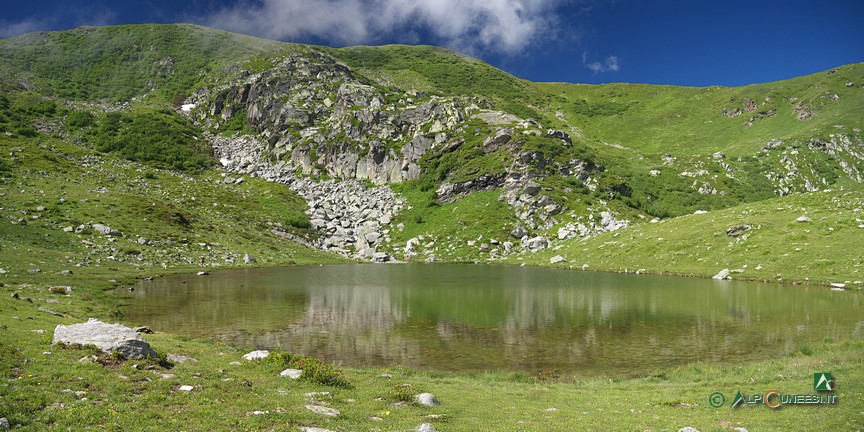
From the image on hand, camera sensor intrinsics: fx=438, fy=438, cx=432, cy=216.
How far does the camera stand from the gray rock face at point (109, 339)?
18781 mm

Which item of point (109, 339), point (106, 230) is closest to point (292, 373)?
point (109, 339)

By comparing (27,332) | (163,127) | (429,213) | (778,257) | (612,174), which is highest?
(163,127)

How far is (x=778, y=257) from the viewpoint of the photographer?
214 ft

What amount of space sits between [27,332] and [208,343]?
1001 centimetres

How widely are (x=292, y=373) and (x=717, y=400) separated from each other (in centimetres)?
1849

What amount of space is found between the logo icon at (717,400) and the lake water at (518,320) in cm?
791

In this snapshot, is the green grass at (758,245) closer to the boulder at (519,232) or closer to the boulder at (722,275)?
the boulder at (722,275)

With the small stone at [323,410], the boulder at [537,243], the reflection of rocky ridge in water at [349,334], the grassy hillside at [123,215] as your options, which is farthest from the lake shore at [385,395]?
the boulder at [537,243]

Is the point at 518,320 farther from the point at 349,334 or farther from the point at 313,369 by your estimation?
the point at 313,369

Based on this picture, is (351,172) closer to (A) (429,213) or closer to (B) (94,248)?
(A) (429,213)

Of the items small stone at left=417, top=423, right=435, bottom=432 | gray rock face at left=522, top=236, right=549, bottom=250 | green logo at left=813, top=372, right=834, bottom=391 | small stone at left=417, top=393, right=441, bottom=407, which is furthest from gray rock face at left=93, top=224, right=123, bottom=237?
green logo at left=813, top=372, right=834, bottom=391

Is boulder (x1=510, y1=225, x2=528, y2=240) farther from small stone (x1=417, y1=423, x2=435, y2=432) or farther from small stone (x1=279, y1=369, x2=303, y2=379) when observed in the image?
small stone (x1=417, y1=423, x2=435, y2=432)

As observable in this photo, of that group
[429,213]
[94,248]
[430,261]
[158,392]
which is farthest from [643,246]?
[94,248]

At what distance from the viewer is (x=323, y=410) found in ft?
51.3
